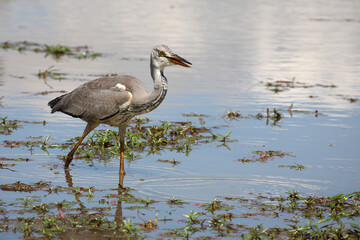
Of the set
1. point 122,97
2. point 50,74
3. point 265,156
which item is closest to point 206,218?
point 122,97

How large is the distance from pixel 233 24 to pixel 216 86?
12.7m

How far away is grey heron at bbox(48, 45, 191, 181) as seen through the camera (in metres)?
7.73

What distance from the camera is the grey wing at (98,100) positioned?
779cm

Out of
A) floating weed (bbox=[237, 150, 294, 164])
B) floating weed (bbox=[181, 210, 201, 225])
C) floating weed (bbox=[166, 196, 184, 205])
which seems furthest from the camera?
floating weed (bbox=[237, 150, 294, 164])

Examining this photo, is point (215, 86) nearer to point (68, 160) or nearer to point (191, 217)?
point (68, 160)

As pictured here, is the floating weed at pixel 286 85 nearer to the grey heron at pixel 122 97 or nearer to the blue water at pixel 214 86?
the blue water at pixel 214 86

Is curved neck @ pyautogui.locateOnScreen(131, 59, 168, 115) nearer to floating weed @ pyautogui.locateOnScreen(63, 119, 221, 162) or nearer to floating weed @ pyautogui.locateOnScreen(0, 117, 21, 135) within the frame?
floating weed @ pyautogui.locateOnScreen(63, 119, 221, 162)

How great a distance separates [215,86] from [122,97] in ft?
21.2

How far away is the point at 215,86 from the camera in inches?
552

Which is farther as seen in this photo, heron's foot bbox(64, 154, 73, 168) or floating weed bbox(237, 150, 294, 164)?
floating weed bbox(237, 150, 294, 164)

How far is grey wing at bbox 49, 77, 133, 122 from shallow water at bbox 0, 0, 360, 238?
0.69 meters

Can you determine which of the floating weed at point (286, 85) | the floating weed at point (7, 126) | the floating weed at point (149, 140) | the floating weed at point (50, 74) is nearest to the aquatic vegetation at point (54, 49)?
the floating weed at point (50, 74)

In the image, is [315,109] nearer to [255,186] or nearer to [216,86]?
[216,86]

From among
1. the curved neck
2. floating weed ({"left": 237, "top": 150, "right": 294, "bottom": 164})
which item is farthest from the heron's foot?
floating weed ({"left": 237, "top": 150, "right": 294, "bottom": 164})
